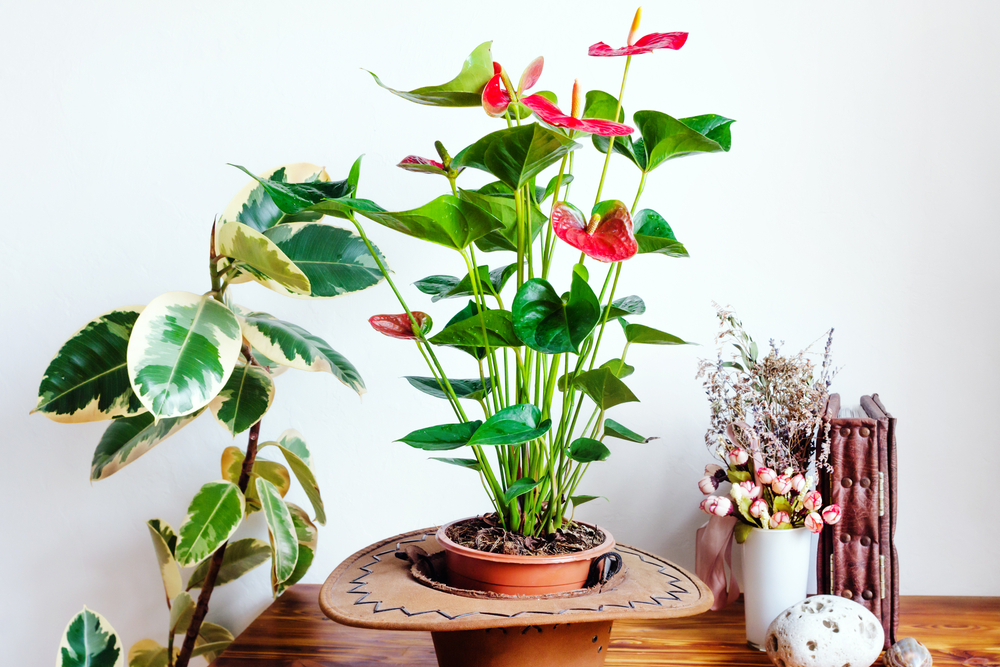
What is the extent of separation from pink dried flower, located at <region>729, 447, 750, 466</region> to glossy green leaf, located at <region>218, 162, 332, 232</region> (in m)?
0.66

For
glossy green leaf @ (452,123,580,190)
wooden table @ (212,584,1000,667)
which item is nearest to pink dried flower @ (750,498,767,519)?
wooden table @ (212,584,1000,667)

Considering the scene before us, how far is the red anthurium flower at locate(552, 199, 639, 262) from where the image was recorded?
54 centimetres

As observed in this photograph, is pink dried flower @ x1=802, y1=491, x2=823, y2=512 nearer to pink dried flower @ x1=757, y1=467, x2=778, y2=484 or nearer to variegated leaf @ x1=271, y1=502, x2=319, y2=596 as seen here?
pink dried flower @ x1=757, y1=467, x2=778, y2=484

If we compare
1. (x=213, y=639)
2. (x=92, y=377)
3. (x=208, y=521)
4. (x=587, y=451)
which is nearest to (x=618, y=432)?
(x=587, y=451)

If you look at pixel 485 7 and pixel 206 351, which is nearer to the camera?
pixel 206 351

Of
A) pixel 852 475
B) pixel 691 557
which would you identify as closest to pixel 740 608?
pixel 691 557

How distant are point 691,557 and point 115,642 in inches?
34.6

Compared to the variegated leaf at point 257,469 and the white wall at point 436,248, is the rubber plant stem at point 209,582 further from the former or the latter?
the white wall at point 436,248

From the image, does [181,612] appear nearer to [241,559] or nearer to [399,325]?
[241,559]

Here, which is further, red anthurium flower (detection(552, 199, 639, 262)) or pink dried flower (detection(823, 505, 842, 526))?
pink dried flower (detection(823, 505, 842, 526))

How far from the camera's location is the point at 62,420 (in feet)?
2.59

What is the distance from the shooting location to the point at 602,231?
0.56 meters

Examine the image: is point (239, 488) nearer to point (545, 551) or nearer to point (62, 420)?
point (62, 420)

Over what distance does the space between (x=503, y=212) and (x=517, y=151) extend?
0.36 ft
